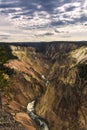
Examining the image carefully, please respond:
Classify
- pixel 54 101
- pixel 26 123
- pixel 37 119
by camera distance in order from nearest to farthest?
1. pixel 26 123
2. pixel 37 119
3. pixel 54 101

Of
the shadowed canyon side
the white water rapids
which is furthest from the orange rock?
the white water rapids

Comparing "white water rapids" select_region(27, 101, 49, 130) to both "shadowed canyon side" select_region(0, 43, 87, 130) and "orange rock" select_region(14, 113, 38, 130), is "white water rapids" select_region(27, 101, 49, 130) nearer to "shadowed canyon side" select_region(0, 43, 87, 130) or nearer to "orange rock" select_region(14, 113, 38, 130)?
"shadowed canyon side" select_region(0, 43, 87, 130)

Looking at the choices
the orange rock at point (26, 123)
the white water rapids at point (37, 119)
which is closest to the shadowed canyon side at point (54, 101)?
the orange rock at point (26, 123)

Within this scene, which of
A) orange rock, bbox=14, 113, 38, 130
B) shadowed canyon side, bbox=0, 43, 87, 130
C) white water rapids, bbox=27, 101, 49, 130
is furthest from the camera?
white water rapids, bbox=27, 101, 49, 130

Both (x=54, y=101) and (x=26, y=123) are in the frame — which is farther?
(x=54, y=101)

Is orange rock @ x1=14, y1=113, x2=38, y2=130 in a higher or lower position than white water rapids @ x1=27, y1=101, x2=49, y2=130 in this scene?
higher

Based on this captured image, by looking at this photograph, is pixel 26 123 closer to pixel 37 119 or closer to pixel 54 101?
pixel 37 119

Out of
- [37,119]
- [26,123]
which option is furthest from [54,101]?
[26,123]

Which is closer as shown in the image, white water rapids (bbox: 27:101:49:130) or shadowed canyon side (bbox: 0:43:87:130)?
shadowed canyon side (bbox: 0:43:87:130)

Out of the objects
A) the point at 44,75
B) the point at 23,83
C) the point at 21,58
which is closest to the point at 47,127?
the point at 23,83

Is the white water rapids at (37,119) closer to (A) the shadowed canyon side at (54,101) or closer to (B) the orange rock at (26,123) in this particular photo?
(A) the shadowed canyon side at (54,101)

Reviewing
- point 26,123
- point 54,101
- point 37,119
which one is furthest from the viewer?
point 54,101
